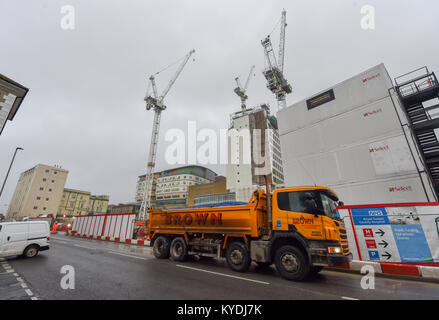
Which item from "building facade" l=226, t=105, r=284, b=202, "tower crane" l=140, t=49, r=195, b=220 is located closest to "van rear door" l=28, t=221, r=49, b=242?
"tower crane" l=140, t=49, r=195, b=220

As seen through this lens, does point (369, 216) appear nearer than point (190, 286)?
No

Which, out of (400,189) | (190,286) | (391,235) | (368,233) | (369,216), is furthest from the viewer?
(400,189)

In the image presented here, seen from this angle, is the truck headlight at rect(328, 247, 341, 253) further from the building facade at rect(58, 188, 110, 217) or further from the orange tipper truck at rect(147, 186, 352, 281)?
the building facade at rect(58, 188, 110, 217)

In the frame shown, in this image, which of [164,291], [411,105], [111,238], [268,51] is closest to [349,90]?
[411,105]

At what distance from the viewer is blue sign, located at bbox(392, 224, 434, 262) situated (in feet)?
24.3

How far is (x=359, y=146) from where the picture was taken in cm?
1709

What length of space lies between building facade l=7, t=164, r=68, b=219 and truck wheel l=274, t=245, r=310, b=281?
83.4 meters

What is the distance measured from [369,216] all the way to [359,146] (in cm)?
1086

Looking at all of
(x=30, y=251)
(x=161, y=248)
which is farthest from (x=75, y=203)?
(x=161, y=248)

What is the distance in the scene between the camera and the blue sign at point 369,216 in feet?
27.7

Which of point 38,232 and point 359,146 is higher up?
point 359,146

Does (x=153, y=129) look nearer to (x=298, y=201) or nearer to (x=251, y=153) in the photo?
Result: (x=251, y=153)

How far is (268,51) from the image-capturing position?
60.2 meters

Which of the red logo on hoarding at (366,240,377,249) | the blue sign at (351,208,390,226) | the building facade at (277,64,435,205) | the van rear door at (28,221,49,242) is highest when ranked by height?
the building facade at (277,64,435,205)
